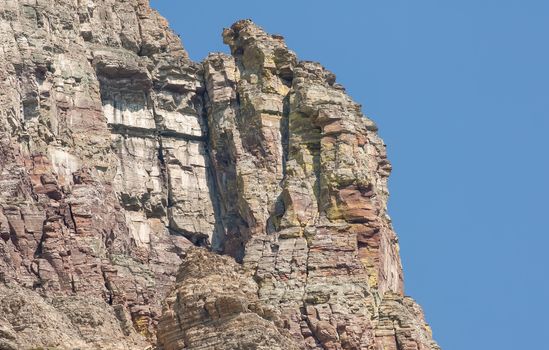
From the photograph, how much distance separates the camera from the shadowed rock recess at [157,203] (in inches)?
6905

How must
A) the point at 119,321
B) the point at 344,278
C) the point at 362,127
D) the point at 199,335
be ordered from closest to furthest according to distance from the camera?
the point at 199,335, the point at 119,321, the point at 344,278, the point at 362,127

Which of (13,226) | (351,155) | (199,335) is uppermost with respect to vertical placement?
(351,155)

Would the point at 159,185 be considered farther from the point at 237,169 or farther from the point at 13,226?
the point at 13,226

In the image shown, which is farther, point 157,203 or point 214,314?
point 157,203

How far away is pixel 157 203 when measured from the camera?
7726 inches

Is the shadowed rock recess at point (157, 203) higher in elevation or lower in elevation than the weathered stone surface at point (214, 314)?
higher

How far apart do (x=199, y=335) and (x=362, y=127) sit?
142 ft

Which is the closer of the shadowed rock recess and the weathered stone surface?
the weathered stone surface

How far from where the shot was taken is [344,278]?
184 m

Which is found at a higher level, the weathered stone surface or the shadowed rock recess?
the shadowed rock recess

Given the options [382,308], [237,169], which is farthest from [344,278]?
[237,169]

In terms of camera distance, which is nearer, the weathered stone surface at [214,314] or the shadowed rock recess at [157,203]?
the weathered stone surface at [214,314]

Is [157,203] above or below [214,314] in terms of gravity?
above

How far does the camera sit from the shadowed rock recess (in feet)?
575
